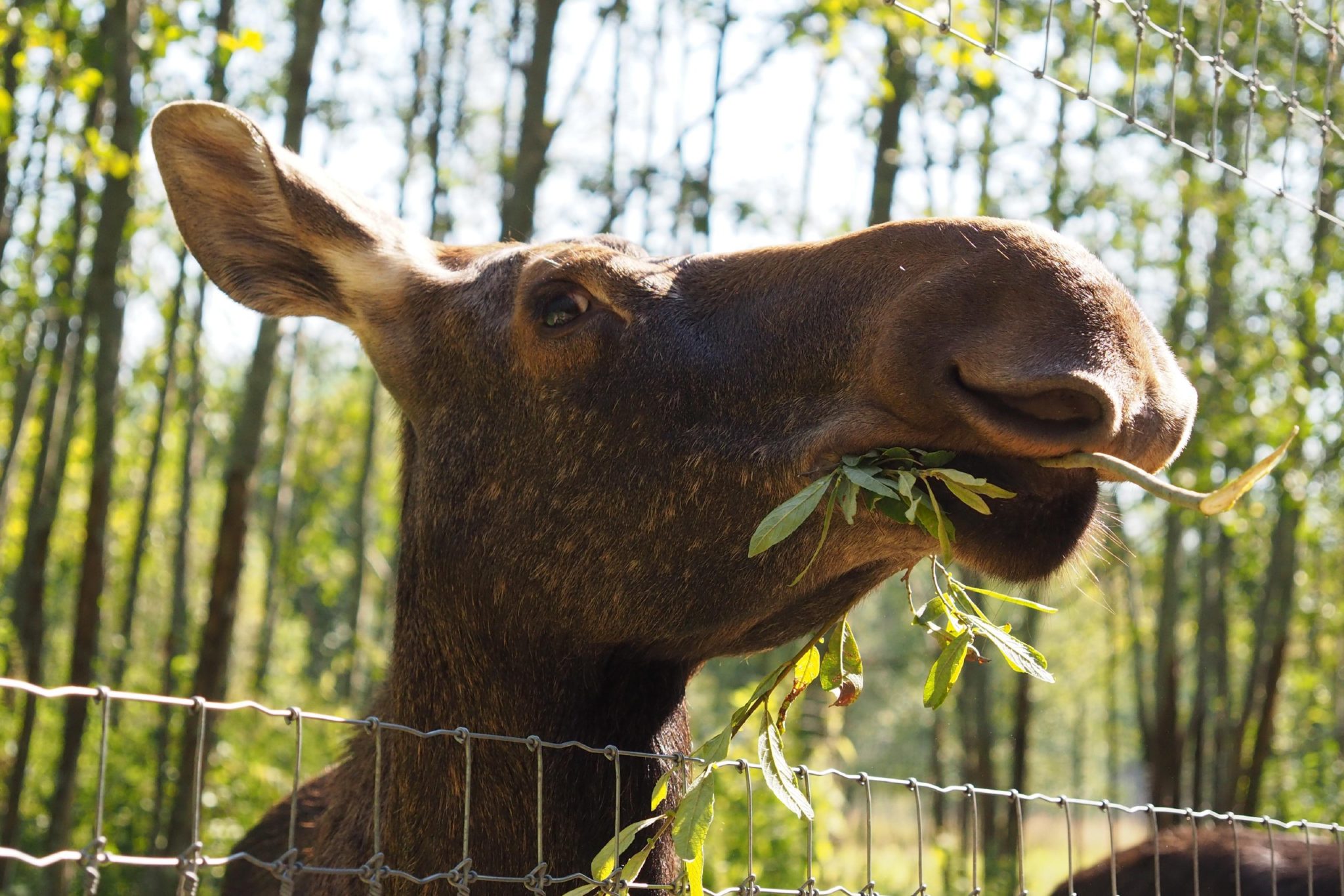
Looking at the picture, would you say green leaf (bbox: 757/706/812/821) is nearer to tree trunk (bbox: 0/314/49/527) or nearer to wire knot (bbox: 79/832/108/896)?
wire knot (bbox: 79/832/108/896)

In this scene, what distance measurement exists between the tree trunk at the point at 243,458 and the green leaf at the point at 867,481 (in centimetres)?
735

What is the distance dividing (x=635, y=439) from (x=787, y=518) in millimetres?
586

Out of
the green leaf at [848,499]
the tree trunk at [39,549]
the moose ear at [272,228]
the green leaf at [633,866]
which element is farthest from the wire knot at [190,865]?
the tree trunk at [39,549]

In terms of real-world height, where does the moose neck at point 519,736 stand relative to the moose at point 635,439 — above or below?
below

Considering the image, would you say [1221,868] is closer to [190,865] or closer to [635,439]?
[635,439]

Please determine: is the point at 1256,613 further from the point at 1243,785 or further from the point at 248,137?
the point at 248,137

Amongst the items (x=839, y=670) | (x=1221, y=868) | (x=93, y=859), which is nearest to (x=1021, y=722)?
(x=1221, y=868)

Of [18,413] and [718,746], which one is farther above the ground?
[18,413]

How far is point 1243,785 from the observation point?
15.8 metres

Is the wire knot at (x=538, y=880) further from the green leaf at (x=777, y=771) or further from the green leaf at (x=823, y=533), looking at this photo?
the green leaf at (x=823, y=533)

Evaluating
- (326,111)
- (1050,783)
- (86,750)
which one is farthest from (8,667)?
(1050,783)

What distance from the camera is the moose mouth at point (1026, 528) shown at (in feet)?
8.16

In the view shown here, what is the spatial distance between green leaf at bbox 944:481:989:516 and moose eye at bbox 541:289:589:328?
1155mm

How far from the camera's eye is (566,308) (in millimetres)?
3240
